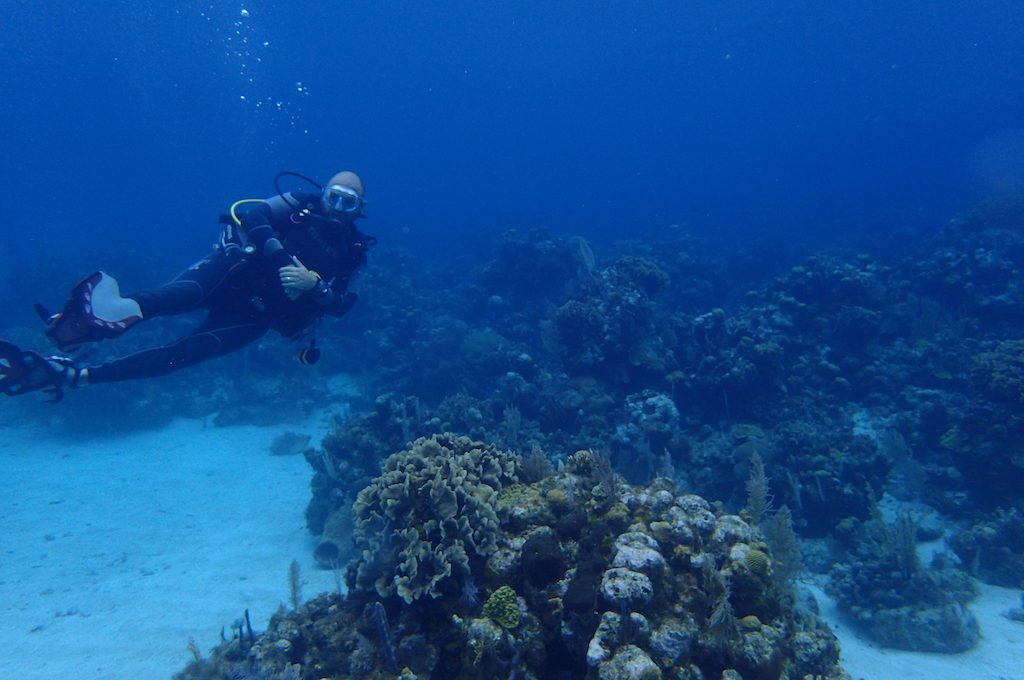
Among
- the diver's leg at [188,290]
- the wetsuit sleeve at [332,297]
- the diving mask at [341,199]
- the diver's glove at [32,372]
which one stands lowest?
the diver's glove at [32,372]

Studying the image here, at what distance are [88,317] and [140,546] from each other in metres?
6.82

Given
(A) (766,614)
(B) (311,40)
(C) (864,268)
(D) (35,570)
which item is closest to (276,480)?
(D) (35,570)

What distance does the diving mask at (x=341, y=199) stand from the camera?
302 inches

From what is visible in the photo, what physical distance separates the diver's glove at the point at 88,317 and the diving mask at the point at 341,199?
3011 millimetres

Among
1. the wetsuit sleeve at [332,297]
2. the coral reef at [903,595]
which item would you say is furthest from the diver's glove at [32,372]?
the coral reef at [903,595]

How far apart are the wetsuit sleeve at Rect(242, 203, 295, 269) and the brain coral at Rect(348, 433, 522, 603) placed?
348cm

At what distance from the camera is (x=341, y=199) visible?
25.2ft

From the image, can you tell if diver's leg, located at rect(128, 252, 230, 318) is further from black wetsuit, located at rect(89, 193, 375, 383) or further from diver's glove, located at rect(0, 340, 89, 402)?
diver's glove, located at rect(0, 340, 89, 402)

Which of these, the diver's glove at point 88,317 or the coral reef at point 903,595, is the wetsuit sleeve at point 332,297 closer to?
the diver's glove at point 88,317

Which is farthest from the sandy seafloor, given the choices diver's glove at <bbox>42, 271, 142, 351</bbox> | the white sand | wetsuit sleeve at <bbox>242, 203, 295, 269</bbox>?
wetsuit sleeve at <bbox>242, 203, 295, 269</bbox>

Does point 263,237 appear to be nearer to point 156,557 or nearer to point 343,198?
point 343,198

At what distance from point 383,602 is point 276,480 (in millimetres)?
9814

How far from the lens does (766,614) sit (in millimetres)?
3945

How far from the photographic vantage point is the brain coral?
4070 millimetres
